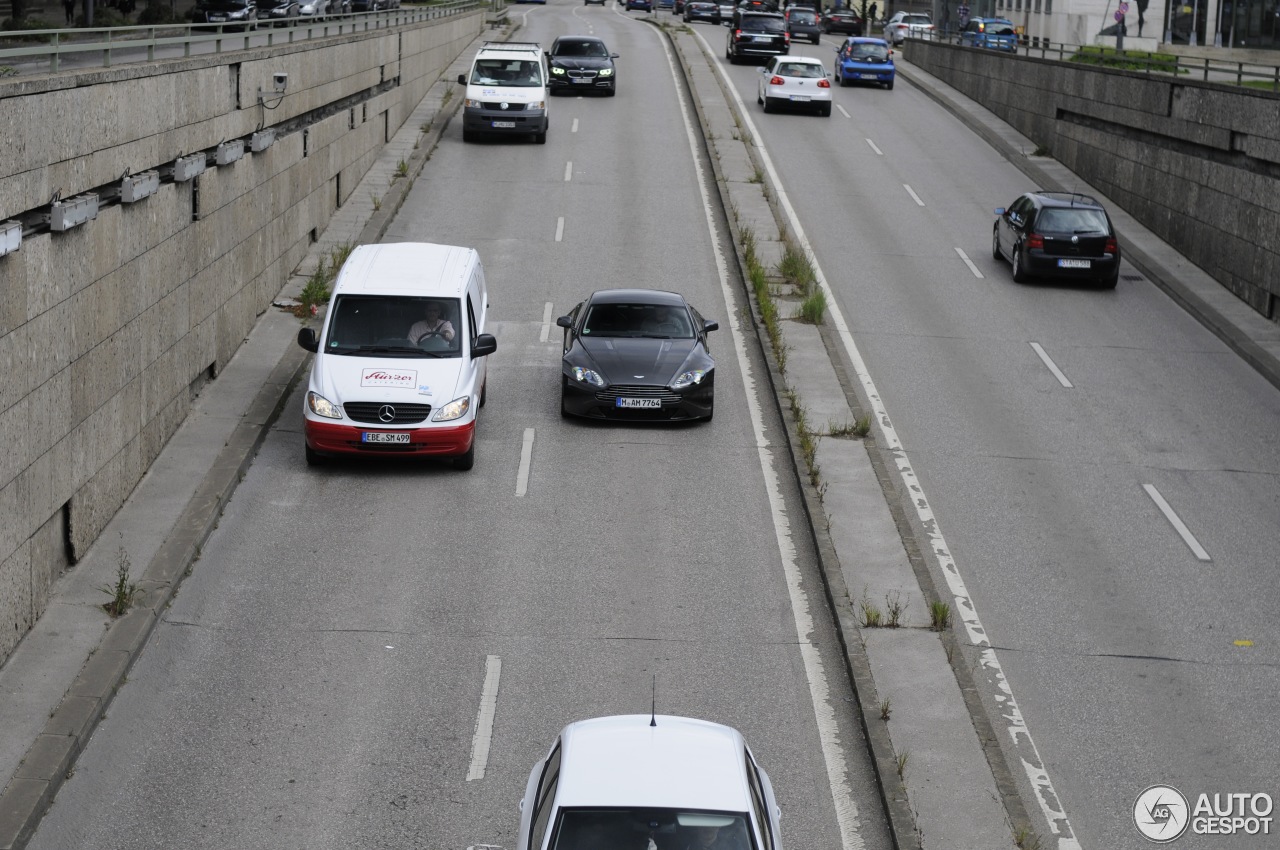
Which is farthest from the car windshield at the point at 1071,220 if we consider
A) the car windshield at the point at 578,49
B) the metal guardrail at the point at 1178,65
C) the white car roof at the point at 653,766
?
the car windshield at the point at 578,49

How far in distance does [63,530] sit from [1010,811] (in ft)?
28.5

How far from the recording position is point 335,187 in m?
28.7

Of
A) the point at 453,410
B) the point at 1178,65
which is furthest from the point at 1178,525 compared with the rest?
the point at 1178,65

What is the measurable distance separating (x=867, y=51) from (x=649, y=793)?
155 feet

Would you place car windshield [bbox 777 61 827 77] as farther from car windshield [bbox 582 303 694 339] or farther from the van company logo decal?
the van company logo decal

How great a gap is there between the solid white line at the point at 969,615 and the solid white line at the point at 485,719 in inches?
152

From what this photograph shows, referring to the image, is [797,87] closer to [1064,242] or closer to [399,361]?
[1064,242]

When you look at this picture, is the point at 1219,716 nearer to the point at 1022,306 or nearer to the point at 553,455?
the point at 553,455

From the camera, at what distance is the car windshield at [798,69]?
142ft

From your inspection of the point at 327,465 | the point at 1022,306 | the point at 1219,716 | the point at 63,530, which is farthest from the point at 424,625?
the point at 1022,306

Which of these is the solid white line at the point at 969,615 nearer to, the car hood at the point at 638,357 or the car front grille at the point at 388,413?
the car hood at the point at 638,357

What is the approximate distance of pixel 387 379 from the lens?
16500 millimetres

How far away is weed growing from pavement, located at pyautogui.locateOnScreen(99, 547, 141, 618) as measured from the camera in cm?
1256

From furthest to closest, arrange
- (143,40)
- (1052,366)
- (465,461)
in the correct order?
(1052,366)
(465,461)
(143,40)
